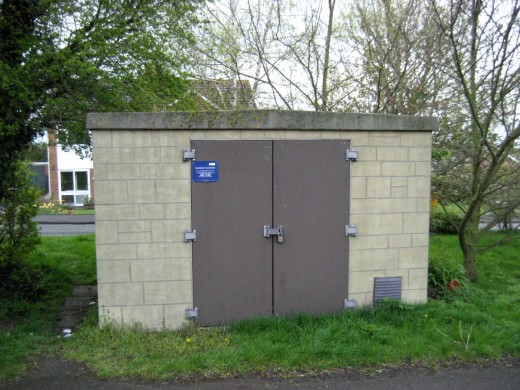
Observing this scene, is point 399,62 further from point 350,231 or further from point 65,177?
point 65,177

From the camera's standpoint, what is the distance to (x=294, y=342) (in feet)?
13.9

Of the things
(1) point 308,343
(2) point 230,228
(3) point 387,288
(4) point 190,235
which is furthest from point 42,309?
(3) point 387,288

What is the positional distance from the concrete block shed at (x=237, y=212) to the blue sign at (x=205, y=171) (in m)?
0.01

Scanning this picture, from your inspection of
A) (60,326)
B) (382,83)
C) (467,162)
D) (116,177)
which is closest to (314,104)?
(382,83)

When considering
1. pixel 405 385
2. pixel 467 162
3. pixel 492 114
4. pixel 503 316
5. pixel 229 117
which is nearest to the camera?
pixel 405 385

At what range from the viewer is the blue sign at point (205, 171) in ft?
15.4

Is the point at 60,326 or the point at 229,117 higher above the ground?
the point at 229,117

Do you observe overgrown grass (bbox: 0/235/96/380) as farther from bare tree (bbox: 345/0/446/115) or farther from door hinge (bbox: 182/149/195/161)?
bare tree (bbox: 345/0/446/115)

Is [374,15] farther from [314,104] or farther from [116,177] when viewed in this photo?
[116,177]

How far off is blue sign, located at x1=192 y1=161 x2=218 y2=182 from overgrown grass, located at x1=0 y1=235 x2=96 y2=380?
2.25 metres

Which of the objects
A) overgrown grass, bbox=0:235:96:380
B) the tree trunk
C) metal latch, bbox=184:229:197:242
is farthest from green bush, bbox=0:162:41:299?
the tree trunk

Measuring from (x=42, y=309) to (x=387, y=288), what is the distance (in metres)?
4.39

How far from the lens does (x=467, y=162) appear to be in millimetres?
Result: 6949

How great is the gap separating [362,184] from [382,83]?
3.82 metres
